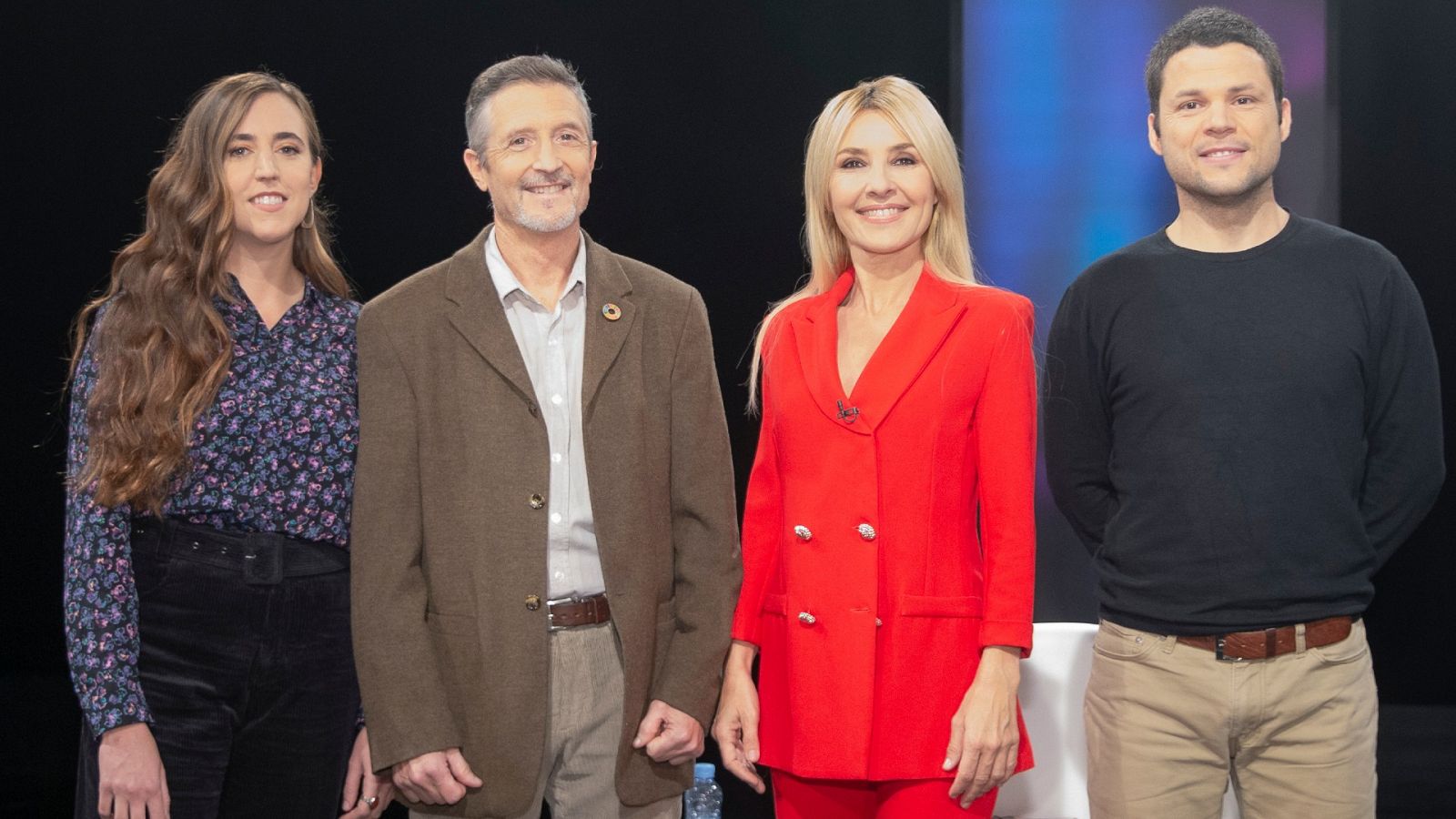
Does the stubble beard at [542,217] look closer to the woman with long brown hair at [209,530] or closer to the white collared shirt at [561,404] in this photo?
the white collared shirt at [561,404]

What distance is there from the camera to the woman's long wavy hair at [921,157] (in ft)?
8.12

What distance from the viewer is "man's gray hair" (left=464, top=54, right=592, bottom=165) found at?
103 inches

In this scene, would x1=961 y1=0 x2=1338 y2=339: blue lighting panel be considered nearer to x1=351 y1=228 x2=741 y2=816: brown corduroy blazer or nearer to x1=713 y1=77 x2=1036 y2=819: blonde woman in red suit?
x1=713 y1=77 x2=1036 y2=819: blonde woman in red suit

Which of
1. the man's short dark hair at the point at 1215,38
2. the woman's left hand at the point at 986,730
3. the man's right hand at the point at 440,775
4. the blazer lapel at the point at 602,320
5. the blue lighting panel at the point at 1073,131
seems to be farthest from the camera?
the blue lighting panel at the point at 1073,131

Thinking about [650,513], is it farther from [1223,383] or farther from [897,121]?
[1223,383]

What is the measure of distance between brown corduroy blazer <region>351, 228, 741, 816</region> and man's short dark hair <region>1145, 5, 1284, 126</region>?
3.65 ft

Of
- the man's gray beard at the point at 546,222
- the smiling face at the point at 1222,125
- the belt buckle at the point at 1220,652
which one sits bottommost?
the belt buckle at the point at 1220,652

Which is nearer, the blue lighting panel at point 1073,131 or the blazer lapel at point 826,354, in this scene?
the blazer lapel at point 826,354

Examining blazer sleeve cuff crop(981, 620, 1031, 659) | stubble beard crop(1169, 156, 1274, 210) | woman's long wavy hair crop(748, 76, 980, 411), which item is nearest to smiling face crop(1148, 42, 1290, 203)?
stubble beard crop(1169, 156, 1274, 210)

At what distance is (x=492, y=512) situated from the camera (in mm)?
2422

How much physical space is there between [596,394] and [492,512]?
0.89 feet

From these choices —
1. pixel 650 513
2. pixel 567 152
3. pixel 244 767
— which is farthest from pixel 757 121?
pixel 244 767

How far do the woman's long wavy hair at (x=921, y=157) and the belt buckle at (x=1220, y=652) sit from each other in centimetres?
76

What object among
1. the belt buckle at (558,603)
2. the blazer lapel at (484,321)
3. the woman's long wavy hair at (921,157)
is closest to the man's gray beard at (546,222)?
the blazer lapel at (484,321)
